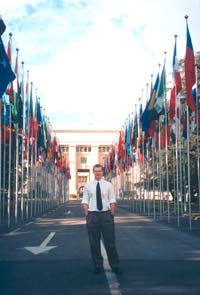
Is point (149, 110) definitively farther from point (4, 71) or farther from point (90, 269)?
point (90, 269)

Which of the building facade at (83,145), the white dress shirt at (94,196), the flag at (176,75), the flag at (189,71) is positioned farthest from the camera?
→ the building facade at (83,145)

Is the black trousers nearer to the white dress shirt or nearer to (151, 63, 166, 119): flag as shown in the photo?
the white dress shirt

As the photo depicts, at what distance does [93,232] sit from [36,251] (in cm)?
436

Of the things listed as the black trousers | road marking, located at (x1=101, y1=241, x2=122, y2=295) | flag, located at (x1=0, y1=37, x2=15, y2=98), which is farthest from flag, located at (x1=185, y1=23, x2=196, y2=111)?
the black trousers

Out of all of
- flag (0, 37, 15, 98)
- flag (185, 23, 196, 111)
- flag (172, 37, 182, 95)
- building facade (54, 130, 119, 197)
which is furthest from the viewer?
building facade (54, 130, 119, 197)

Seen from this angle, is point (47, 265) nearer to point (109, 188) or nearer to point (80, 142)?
point (109, 188)

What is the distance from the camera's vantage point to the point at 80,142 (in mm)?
132375

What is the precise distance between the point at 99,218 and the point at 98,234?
0.99ft

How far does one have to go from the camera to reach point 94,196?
10445 mm

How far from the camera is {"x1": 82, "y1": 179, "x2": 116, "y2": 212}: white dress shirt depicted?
34.2 ft

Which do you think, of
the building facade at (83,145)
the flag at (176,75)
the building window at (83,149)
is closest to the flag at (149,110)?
the flag at (176,75)

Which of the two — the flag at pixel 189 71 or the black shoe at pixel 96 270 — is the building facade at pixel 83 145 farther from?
the black shoe at pixel 96 270

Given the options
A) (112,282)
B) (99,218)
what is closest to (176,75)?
(99,218)

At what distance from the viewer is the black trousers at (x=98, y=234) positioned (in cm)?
1032
